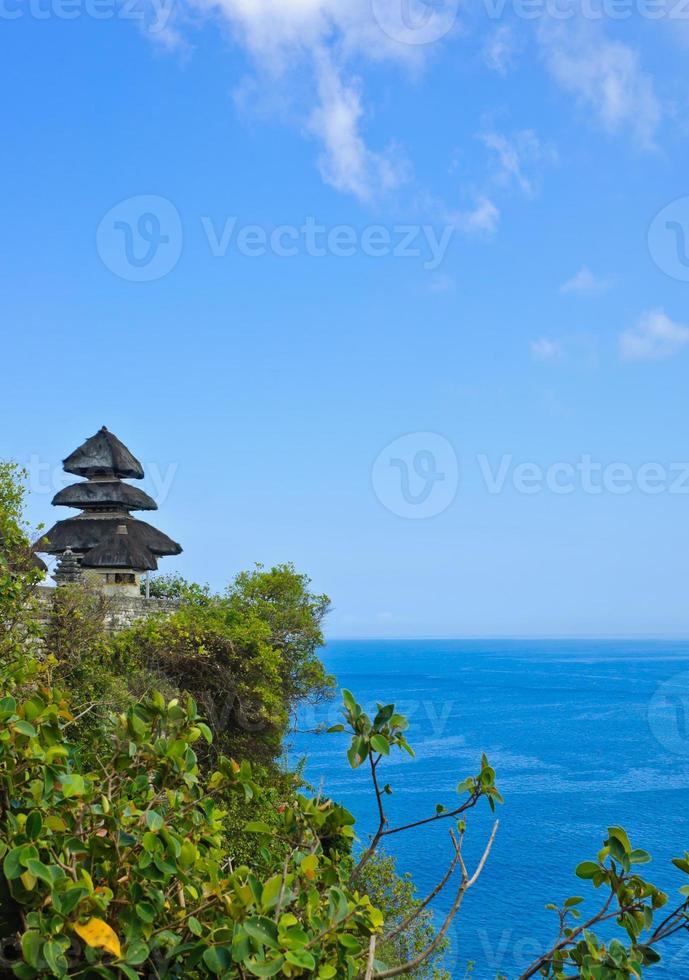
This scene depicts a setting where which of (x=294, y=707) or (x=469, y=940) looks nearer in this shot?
(x=294, y=707)

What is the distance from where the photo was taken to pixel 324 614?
2544 centimetres

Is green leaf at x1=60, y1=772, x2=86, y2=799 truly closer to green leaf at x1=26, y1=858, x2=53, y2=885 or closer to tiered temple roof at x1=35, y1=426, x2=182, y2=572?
green leaf at x1=26, y1=858, x2=53, y2=885


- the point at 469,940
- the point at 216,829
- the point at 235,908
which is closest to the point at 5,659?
the point at 216,829

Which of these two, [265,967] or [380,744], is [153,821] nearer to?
[265,967]

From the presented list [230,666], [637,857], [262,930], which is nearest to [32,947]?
[262,930]

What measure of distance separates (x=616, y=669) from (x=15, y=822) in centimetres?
19469

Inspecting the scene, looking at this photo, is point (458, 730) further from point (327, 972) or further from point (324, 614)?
point (327, 972)

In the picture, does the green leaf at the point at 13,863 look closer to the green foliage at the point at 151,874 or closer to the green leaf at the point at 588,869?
the green foliage at the point at 151,874

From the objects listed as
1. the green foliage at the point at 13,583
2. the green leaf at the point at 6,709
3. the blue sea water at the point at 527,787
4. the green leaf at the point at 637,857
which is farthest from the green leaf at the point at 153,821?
the blue sea water at the point at 527,787

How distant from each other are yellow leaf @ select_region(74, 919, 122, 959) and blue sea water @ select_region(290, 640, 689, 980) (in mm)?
19023

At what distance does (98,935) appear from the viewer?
3.50 metres

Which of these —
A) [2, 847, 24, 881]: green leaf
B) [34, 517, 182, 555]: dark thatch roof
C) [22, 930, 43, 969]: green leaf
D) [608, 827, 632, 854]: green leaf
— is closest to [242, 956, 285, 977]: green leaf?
[22, 930, 43, 969]: green leaf

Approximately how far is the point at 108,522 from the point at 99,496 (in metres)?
0.84

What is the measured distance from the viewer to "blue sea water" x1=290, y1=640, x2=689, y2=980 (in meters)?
42.3
